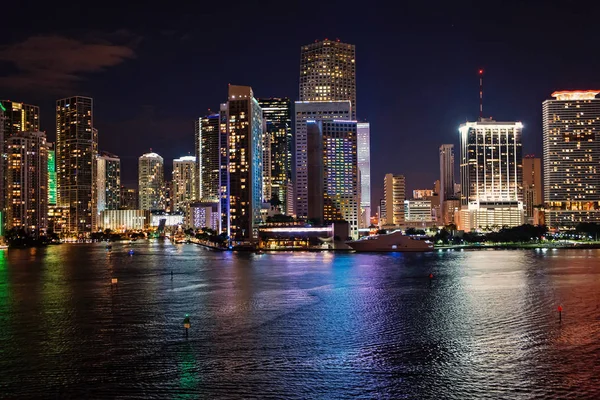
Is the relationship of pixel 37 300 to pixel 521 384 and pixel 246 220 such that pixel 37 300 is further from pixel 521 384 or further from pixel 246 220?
pixel 246 220

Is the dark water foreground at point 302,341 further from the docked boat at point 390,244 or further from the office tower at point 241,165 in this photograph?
the office tower at point 241,165

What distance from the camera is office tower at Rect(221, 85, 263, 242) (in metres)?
152

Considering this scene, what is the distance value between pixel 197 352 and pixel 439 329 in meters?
14.6

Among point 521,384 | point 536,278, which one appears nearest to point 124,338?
point 521,384

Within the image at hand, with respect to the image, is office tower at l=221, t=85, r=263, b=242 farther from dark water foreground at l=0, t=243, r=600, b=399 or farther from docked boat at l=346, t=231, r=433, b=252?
dark water foreground at l=0, t=243, r=600, b=399

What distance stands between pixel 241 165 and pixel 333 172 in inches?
1803

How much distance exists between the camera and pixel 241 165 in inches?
5984

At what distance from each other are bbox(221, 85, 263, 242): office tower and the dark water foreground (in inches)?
3726

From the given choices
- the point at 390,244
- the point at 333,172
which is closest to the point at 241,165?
the point at 390,244

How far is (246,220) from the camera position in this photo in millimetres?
152375

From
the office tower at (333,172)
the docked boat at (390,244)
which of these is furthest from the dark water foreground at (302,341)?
the office tower at (333,172)

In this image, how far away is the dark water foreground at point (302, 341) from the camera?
23078 millimetres

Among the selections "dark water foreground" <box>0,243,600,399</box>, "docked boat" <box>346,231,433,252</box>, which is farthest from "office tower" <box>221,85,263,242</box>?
"dark water foreground" <box>0,243,600,399</box>

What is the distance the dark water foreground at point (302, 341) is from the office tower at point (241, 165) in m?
94.7
